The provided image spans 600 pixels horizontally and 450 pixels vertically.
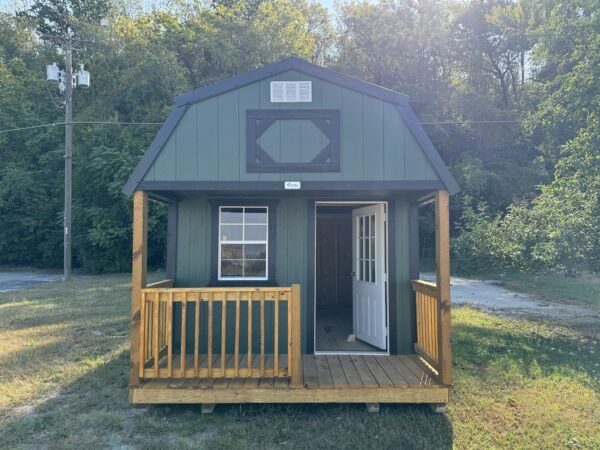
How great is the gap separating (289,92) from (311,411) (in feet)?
10.7

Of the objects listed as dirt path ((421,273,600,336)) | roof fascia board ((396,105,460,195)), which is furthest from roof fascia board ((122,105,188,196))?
dirt path ((421,273,600,336))

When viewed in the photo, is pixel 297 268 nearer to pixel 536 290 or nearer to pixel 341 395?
pixel 341 395

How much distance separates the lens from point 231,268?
537 centimetres

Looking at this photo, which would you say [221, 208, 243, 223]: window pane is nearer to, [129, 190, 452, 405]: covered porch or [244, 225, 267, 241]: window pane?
[244, 225, 267, 241]: window pane

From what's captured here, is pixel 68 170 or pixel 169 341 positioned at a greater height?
pixel 68 170

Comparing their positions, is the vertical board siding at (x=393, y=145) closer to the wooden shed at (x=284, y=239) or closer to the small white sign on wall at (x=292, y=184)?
the wooden shed at (x=284, y=239)

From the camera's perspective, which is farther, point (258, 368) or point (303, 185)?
point (303, 185)

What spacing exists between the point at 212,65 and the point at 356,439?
19165 millimetres

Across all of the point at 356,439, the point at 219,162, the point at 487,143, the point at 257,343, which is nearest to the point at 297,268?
the point at 257,343

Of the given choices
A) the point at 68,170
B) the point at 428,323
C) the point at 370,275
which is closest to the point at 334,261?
the point at 370,275

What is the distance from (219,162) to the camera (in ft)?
14.6

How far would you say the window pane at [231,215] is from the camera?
537cm

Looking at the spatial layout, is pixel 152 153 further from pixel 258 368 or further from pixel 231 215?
pixel 258 368

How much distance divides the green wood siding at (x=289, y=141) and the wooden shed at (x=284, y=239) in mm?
12
